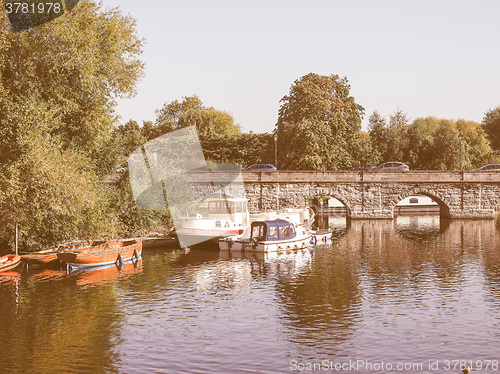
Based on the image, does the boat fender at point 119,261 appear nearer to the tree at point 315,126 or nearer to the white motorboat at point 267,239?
the white motorboat at point 267,239

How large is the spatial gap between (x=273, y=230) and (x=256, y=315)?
20840 mm

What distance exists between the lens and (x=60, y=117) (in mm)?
42750

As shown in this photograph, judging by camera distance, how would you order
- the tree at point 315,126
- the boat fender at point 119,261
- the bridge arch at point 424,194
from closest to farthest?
the boat fender at point 119,261 → the bridge arch at point 424,194 → the tree at point 315,126

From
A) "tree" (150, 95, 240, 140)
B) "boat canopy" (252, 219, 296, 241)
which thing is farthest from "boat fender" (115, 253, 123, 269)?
"tree" (150, 95, 240, 140)

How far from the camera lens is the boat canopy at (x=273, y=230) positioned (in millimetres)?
49469

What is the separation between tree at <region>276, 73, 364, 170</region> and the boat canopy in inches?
1177

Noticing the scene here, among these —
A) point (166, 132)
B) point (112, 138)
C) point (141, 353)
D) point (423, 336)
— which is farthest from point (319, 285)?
point (166, 132)

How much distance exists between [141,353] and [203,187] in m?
45.3

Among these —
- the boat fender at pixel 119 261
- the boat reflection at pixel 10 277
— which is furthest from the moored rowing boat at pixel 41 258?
the boat fender at pixel 119 261

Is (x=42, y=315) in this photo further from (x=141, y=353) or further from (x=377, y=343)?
(x=377, y=343)

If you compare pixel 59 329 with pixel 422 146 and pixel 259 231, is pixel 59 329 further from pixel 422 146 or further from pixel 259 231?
pixel 422 146

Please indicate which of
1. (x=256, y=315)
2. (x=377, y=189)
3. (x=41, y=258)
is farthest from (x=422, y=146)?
(x=256, y=315)

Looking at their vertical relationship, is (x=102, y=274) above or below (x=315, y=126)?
below

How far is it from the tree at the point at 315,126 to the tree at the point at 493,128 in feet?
158
